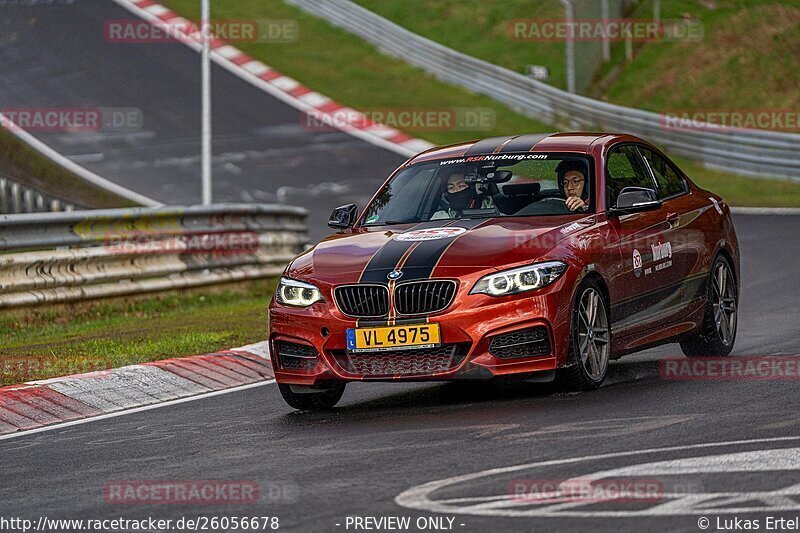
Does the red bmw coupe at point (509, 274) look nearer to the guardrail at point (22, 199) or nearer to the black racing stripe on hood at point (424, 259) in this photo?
the black racing stripe on hood at point (424, 259)

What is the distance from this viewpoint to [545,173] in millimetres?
9961

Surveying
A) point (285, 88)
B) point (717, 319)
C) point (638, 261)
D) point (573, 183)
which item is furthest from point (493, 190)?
point (285, 88)

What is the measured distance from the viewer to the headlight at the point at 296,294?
8992mm

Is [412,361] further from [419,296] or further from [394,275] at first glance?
[394,275]

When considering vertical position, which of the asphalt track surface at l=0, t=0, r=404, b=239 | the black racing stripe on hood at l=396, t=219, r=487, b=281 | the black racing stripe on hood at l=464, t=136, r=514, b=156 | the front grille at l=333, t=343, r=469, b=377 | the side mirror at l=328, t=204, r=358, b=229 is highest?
the asphalt track surface at l=0, t=0, r=404, b=239

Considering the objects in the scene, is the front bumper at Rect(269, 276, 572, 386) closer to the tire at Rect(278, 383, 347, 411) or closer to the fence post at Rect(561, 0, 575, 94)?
the tire at Rect(278, 383, 347, 411)

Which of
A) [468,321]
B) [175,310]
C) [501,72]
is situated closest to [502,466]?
[468,321]

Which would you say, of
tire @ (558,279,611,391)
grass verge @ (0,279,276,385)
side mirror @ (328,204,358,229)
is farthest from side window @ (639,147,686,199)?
grass verge @ (0,279,276,385)

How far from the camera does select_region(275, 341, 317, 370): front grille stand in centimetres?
898

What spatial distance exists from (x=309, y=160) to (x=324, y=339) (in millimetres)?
20164

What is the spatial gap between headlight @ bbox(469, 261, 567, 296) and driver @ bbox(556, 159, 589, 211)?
1085 mm

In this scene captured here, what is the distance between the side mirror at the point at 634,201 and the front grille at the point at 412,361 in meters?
1.66

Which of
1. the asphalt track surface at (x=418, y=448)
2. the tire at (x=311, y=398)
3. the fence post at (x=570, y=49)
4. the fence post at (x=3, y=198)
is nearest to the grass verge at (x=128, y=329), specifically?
the asphalt track surface at (x=418, y=448)

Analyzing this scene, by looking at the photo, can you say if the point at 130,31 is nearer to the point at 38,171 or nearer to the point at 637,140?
the point at 38,171
